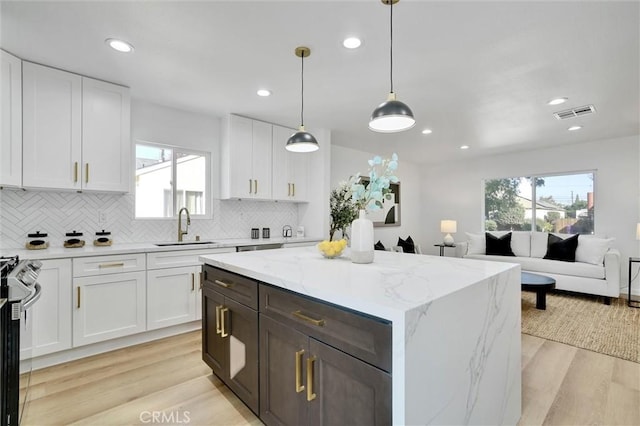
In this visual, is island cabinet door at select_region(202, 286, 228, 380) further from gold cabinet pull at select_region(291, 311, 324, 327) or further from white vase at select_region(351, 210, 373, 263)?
white vase at select_region(351, 210, 373, 263)

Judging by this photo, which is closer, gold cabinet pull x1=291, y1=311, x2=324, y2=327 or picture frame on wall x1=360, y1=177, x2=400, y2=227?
gold cabinet pull x1=291, y1=311, x2=324, y2=327

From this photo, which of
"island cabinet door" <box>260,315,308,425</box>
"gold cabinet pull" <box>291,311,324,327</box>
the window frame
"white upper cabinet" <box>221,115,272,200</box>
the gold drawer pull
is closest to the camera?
"gold cabinet pull" <box>291,311,324,327</box>

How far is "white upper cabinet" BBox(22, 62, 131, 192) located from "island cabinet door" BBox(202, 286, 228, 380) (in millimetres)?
1692

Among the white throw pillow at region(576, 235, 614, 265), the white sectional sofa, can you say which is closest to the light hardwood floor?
the white sectional sofa

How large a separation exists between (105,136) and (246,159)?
59.6 inches

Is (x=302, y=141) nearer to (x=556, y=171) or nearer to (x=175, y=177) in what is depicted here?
(x=175, y=177)

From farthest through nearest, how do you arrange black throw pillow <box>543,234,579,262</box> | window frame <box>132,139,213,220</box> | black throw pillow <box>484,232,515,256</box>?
1. black throw pillow <box>484,232,515,256</box>
2. black throw pillow <box>543,234,579,262</box>
3. window frame <box>132,139,213,220</box>

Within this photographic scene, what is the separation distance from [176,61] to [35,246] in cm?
201

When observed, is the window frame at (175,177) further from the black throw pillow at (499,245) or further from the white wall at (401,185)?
the black throw pillow at (499,245)

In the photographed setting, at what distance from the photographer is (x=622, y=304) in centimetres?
423

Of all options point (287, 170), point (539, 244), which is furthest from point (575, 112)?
point (287, 170)

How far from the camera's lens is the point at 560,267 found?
469cm

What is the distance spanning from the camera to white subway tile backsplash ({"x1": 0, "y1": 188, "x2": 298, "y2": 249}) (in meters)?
2.72

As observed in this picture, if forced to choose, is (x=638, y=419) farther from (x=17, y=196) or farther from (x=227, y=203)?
(x=17, y=196)
